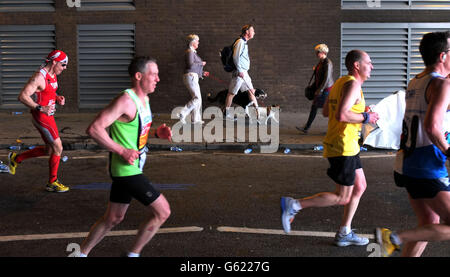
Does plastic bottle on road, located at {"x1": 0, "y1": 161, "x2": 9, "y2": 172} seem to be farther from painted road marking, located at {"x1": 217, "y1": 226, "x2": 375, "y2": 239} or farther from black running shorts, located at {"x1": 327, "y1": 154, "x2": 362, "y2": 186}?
black running shorts, located at {"x1": 327, "y1": 154, "x2": 362, "y2": 186}

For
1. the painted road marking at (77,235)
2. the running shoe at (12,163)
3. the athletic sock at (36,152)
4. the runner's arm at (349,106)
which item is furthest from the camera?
the running shoe at (12,163)

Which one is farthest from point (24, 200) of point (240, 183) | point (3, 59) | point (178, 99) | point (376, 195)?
point (3, 59)

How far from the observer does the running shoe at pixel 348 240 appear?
5621 mm

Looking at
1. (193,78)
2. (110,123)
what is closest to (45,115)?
(110,123)

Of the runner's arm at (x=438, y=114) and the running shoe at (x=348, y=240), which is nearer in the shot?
the runner's arm at (x=438, y=114)

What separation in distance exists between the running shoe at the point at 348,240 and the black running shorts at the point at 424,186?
1.26 meters

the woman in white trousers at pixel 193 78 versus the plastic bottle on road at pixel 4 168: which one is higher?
the woman in white trousers at pixel 193 78

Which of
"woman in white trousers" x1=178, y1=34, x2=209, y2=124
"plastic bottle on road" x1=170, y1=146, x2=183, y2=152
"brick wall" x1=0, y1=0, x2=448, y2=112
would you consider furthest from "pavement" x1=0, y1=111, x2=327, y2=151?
"brick wall" x1=0, y1=0, x2=448, y2=112

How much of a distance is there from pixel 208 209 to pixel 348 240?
201 centimetres

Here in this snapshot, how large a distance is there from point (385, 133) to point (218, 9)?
23.6ft

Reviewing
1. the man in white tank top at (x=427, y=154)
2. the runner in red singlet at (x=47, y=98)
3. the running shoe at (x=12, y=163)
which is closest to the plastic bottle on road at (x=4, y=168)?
the running shoe at (x=12, y=163)

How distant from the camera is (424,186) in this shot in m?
4.35

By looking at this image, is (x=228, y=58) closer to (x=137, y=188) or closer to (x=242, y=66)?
(x=242, y=66)

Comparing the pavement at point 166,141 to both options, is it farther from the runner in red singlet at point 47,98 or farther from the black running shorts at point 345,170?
the black running shorts at point 345,170
